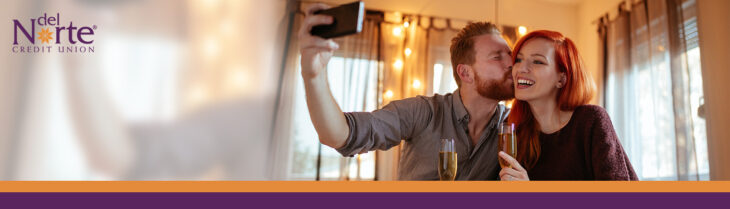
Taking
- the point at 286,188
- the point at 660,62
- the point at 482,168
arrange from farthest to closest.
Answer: the point at 660,62, the point at 482,168, the point at 286,188

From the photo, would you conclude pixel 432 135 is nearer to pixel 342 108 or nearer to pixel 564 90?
pixel 564 90

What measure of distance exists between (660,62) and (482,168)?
7.01ft

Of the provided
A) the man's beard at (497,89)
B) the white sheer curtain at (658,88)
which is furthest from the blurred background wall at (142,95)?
the white sheer curtain at (658,88)

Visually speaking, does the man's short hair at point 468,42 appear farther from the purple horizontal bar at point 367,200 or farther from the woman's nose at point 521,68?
the purple horizontal bar at point 367,200

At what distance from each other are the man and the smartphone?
43 centimetres

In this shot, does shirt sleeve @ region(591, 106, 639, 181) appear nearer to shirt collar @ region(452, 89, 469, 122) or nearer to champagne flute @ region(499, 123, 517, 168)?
champagne flute @ region(499, 123, 517, 168)


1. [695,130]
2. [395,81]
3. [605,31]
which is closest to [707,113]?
[695,130]

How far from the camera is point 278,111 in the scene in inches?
132

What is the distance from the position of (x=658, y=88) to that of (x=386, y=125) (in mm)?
2318

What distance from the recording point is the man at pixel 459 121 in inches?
50.5

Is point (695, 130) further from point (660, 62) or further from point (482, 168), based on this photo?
point (482, 168)

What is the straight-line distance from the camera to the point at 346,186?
417 millimetres

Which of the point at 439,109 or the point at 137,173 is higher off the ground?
the point at 439,109

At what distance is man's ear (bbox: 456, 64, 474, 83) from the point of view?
5.19 ft
